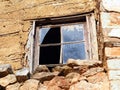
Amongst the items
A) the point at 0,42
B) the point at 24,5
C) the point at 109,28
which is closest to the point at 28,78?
the point at 109,28

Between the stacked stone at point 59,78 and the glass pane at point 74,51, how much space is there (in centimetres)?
68

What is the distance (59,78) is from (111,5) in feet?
3.45

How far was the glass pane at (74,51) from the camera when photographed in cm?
441

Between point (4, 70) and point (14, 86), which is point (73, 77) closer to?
point (14, 86)

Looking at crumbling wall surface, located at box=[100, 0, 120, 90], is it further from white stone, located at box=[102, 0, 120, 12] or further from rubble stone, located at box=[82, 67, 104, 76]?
rubble stone, located at box=[82, 67, 104, 76]

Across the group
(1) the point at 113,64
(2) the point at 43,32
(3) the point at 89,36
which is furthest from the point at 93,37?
(1) the point at 113,64

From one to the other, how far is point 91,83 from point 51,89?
19.0 inches

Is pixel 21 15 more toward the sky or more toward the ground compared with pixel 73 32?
more toward the sky

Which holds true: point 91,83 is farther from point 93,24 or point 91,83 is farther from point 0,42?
point 0,42

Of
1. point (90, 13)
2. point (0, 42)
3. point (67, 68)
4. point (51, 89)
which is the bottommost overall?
point (51, 89)

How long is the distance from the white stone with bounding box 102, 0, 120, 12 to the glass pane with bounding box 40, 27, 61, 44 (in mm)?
1095

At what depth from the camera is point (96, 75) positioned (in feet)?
11.2

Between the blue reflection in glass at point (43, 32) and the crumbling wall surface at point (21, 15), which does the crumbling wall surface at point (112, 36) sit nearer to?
the crumbling wall surface at point (21, 15)

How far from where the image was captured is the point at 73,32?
4691 millimetres
